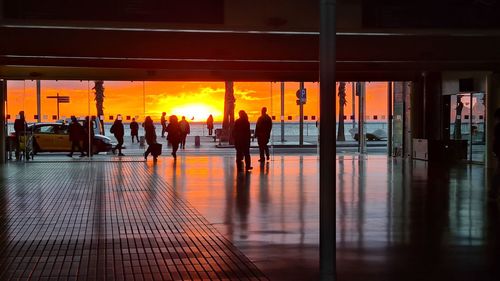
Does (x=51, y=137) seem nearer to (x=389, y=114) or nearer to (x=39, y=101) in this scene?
(x=39, y=101)

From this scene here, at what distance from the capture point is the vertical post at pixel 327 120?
4773 millimetres

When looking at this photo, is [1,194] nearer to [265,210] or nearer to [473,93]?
[265,210]

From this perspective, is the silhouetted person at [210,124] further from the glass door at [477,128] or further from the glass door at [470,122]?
the glass door at [477,128]

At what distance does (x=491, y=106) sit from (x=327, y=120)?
16.5 m

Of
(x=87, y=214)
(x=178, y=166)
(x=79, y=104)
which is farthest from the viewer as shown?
(x=79, y=104)

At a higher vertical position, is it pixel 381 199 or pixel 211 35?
pixel 211 35

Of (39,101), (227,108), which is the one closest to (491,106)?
(39,101)

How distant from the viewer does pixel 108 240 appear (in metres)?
7.97

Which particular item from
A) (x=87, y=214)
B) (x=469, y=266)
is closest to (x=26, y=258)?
(x=87, y=214)

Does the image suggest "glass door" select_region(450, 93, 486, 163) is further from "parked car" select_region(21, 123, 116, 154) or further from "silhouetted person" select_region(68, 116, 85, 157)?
"parked car" select_region(21, 123, 116, 154)

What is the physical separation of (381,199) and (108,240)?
5673mm

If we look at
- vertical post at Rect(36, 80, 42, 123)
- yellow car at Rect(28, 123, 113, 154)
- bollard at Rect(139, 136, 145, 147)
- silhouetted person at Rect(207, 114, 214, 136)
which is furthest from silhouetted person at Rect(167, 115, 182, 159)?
silhouetted person at Rect(207, 114, 214, 136)

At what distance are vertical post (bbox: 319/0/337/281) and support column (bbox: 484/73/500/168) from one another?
16.2 m

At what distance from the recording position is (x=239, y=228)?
8742 millimetres
